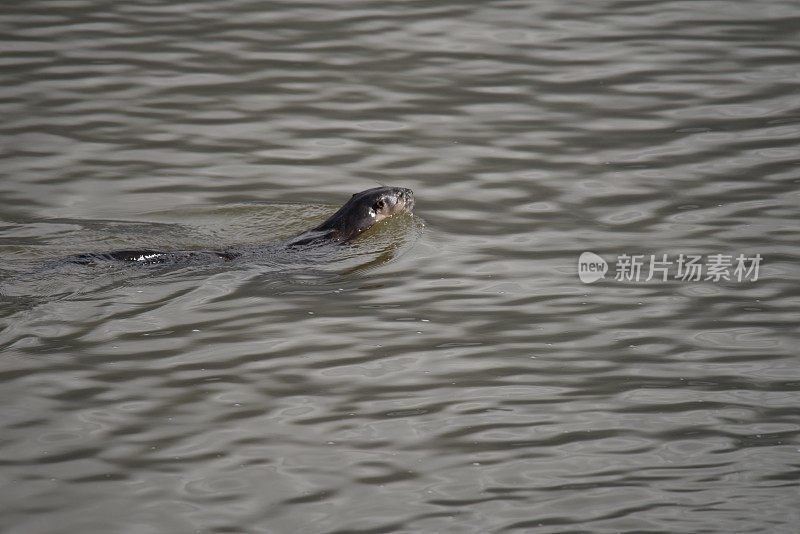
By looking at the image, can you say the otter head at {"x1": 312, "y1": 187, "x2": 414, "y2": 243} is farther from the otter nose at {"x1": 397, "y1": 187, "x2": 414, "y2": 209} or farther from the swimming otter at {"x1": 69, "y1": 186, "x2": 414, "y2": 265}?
the otter nose at {"x1": 397, "y1": 187, "x2": 414, "y2": 209}

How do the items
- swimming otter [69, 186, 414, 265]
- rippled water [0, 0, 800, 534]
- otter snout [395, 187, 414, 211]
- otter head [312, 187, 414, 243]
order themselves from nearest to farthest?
1. rippled water [0, 0, 800, 534]
2. swimming otter [69, 186, 414, 265]
3. otter head [312, 187, 414, 243]
4. otter snout [395, 187, 414, 211]

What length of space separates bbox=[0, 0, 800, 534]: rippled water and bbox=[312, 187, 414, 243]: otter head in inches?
6.6

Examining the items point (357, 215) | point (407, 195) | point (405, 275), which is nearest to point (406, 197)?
point (407, 195)

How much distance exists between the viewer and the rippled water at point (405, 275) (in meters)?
5.98

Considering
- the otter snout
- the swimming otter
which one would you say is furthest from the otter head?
the otter snout

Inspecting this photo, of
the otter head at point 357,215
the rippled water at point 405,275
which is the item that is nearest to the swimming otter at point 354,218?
the otter head at point 357,215

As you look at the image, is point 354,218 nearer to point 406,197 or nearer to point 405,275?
point 406,197

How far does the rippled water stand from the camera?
19.6 ft

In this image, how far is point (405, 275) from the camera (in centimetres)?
873

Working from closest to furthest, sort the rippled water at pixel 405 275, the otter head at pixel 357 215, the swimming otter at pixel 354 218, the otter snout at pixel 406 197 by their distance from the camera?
the rippled water at pixel 405 275 → the swimming otter at pixel 354 218 → the otter head at pixel 357 215 → the otter snout at pixel 406 197

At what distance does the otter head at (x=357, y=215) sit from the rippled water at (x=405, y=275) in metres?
Result: 0.17

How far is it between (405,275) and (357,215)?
91 cm

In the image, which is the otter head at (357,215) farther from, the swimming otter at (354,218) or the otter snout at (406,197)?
the otter snout at (406,197)

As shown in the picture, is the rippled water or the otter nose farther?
the otter nose
